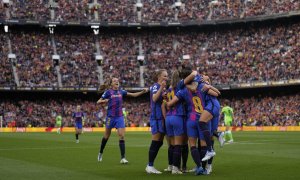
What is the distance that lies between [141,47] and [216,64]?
1098cm

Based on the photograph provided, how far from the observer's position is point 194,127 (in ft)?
42.5

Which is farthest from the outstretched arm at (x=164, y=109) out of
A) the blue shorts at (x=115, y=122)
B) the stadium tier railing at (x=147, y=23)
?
the stadium tier railing at (x=147, y=23)

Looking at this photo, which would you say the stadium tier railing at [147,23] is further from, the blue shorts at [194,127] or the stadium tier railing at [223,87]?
the blue shorts at [194,127]

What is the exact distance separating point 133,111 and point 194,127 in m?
54.5

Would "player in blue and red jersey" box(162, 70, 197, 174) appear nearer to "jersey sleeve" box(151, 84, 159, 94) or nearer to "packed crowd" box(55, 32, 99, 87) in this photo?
"jersey sleeve" box(151, 84, 159, 94)

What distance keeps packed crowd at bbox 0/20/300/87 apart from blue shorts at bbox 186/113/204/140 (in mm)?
50160

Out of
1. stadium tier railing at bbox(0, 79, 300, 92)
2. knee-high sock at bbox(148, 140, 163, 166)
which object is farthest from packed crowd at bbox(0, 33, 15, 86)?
knee-high sock at bbox(148, 140, 163, 166)

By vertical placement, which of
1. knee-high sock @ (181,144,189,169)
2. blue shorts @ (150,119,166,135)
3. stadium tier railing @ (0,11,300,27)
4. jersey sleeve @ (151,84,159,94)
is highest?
stadium tier railing @ (0,11,300,27)

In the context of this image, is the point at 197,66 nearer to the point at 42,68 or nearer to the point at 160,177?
the point at 42,68

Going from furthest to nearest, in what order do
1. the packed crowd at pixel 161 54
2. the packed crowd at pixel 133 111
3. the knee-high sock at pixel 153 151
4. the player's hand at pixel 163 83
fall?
the packed crowd at pixel 161 54
the packed crowd at pixel 133 111
the knee-high sock at pixel 153 151
the player's hand at pixel 163 83

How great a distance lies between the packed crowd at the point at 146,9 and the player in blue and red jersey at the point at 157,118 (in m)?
55.6

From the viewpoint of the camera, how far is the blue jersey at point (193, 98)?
42.6ft

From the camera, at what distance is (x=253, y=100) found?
217 feet

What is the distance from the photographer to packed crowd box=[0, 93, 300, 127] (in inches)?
2376
